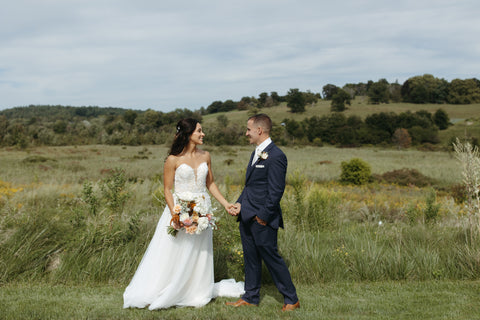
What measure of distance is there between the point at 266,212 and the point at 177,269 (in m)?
1.49

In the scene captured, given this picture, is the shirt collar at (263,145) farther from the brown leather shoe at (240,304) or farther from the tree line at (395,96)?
the tree line at (395,96)

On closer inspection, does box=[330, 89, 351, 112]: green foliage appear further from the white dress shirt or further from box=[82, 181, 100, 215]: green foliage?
the white dress shirt

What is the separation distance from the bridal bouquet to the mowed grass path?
1057 millimetres

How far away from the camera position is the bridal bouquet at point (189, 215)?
15.9 feet

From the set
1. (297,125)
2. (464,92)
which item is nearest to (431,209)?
(297,125)

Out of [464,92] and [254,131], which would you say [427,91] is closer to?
[464,92]

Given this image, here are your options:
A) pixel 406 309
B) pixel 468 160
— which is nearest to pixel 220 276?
pixel 406 309

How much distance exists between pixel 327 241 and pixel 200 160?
3632mm

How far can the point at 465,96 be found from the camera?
109438mm

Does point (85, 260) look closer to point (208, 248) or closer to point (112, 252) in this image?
point (112, 252)

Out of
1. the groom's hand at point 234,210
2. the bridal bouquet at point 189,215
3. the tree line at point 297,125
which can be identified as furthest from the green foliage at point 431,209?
the tree line at point 297,125

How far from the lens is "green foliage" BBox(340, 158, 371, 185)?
75.3 feet

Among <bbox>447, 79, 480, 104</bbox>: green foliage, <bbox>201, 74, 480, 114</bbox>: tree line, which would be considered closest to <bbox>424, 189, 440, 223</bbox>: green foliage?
<bbox>201, 74, 480, 114</bbox>: tree line

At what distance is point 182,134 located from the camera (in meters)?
5.04
